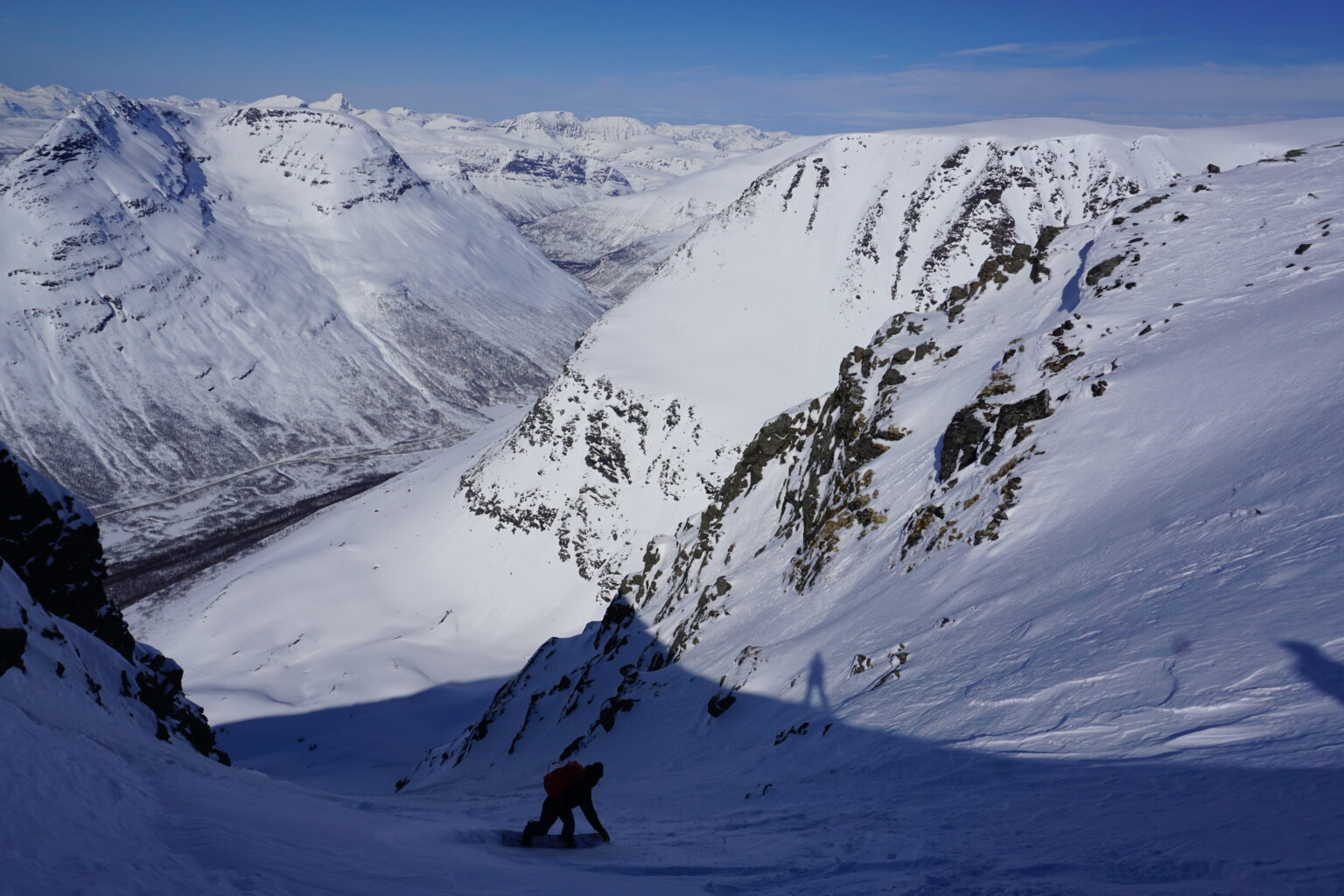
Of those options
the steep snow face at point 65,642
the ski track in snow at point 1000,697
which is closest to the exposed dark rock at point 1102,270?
the ski track in snow at point 1000,697

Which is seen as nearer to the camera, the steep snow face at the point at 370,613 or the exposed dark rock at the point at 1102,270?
the exposed dark rock at the point at 1102,270

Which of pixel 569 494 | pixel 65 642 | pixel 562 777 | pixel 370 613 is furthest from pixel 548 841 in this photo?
pixel 370 613

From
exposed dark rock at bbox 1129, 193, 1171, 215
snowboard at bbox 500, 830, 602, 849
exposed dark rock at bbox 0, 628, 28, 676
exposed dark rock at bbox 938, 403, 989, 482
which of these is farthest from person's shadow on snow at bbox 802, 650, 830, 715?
exposed dark rock at bbox 1129, 193, 1171, 215

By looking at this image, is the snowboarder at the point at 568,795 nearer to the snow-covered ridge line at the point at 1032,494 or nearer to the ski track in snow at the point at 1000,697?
the ski track in snow at the point at 1000,697

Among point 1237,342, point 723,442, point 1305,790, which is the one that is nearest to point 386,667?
point 723,442

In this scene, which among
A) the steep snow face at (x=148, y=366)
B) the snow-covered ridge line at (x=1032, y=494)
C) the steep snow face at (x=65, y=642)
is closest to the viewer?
the snow-covered ridge line at (x=1032, y=494)
